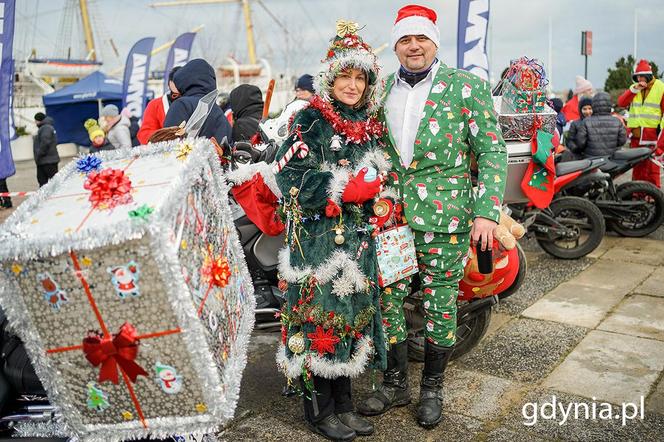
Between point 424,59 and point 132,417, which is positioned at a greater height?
point 424,59

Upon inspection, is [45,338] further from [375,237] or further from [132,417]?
[375,237]

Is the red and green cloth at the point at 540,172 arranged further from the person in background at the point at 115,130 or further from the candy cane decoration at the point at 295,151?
the person in background at the point at 115,130

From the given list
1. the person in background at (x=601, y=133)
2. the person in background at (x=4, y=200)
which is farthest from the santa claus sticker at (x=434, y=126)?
the person in background at (x=4, y=200)

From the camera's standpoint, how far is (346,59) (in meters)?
2.59

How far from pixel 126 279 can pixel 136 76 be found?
13.9 metres

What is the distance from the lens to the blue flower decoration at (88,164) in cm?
189

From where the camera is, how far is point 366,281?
2721 mm

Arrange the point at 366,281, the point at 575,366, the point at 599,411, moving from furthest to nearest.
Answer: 1. the point at 575,366
2. the point at 599,411
3. the point at 366,281

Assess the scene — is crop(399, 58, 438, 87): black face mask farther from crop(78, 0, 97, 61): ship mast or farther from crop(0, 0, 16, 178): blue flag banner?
crop(78, 0, 97, 61): ship mast

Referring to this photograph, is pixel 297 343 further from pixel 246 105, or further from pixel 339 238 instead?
pixel 246 105

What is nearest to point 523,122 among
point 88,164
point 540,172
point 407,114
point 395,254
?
point 540,172

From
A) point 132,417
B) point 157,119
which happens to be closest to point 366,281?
point 132,417

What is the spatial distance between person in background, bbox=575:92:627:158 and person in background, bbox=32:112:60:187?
27.4ft

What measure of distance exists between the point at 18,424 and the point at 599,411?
8.25 ft
